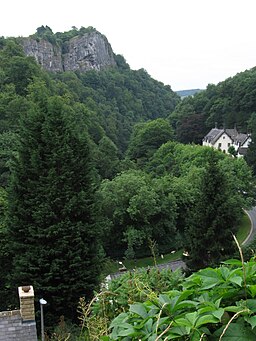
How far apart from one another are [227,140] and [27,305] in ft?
192

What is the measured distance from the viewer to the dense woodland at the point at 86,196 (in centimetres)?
1617

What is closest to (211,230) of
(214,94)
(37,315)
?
(37,315)

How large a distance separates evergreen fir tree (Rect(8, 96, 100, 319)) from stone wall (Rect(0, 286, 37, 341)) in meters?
5.95

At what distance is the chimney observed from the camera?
361 inches

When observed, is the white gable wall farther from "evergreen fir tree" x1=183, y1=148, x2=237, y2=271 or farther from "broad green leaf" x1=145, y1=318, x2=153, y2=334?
"broad green leaf" x1=145, y1=318, x2=153, y2=334

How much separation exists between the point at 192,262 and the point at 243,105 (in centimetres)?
5406

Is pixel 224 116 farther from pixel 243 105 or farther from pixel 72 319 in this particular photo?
pixel 72 319

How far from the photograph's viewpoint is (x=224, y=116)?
7219cm

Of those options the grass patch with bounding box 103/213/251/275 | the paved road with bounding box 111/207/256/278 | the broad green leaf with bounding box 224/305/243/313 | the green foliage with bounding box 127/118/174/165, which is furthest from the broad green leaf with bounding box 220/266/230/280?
the green foliage with bounding box 127/118/174/165

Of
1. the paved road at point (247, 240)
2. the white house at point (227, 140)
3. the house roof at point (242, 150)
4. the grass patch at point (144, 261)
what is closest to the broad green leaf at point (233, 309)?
the paved road at point (247, 240)

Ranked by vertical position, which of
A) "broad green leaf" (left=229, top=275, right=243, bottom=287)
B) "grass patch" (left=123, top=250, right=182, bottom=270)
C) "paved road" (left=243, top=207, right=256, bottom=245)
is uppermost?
"broad green leaf" (left=229, top=275, right=243, bottom=287)

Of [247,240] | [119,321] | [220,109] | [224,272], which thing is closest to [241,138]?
[220,109]

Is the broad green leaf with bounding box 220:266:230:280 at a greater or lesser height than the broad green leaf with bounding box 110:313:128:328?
greater

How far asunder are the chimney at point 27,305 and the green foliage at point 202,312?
23.4 feet
